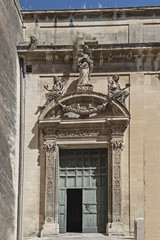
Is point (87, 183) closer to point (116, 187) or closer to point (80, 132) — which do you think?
point (116, 187)

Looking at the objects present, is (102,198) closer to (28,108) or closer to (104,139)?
(104,139)

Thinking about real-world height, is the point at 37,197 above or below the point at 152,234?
above

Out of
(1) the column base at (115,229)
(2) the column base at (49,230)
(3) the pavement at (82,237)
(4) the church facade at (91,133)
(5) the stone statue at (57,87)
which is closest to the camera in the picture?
(3) the pavement at (82,237)

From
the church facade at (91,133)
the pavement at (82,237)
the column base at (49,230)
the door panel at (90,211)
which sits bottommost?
the pavement at (82,237)

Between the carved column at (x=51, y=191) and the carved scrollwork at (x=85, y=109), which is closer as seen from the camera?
the carved column at (x=51, y=191)

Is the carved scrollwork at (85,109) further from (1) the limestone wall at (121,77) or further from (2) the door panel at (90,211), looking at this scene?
(2) the door panel at (90,211)

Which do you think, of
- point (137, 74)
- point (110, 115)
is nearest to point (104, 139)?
point (110, 115)

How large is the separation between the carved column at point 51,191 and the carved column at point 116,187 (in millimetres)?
1324

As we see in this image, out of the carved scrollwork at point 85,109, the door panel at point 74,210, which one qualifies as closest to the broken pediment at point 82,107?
the carved scrollwork at point 85,109

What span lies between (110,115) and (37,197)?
2.69 meters

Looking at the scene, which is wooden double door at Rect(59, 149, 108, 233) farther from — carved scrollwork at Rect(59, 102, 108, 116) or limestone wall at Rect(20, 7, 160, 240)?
carved scrollwork at Rect(59, 102, 108, 116)

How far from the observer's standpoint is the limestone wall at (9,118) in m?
12.9

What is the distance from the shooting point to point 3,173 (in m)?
12.9

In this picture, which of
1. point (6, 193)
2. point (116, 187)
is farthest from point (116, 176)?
point (6, 193)
